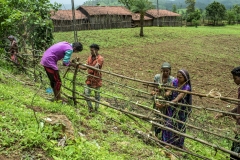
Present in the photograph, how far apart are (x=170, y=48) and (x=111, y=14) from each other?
15.4 meters

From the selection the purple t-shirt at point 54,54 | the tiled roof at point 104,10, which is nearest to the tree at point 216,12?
the tiled roof at point 104,10

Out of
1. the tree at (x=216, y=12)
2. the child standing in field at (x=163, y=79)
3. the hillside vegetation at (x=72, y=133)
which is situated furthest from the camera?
the tree at (x=216, y=12)

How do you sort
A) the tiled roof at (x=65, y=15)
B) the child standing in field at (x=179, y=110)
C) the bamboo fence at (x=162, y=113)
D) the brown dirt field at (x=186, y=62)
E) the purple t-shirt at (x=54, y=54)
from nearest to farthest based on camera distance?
the bamboo fence at (x=162, y=113) → the child standing in field at (x=179, y=110) → the purple t-shirt at (x=54, y=54) → the brown dirt field at (x=186, y=62) → the tiled roof at (x=65, y=15)

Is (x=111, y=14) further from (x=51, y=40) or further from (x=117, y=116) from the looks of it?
(x=117, y=116)

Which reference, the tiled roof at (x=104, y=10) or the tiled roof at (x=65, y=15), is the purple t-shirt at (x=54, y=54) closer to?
the tiled roof at (x=65, y=15)

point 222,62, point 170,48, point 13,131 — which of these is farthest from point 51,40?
point 170,48

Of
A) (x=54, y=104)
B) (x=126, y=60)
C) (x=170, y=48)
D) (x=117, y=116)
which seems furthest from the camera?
(x=170, y=48)

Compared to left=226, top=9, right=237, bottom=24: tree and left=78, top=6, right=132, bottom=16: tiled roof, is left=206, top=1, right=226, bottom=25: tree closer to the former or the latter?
left=226, top=9, right=237, bottom=24: tree

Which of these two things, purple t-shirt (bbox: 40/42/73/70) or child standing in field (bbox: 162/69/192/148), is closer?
child standing in field (bbox: 162/69/192/148)

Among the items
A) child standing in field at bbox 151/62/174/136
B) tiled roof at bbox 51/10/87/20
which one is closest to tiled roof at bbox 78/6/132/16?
tiled roof at bbox 51/10/87/20

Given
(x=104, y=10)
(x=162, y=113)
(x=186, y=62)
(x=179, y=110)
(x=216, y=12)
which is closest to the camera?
(x=179, y=110)

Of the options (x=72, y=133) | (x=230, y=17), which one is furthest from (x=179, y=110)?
(x=230, y=17)

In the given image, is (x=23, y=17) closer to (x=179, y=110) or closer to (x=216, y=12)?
(x=179, y=110)

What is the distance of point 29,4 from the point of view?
23.7 feet
